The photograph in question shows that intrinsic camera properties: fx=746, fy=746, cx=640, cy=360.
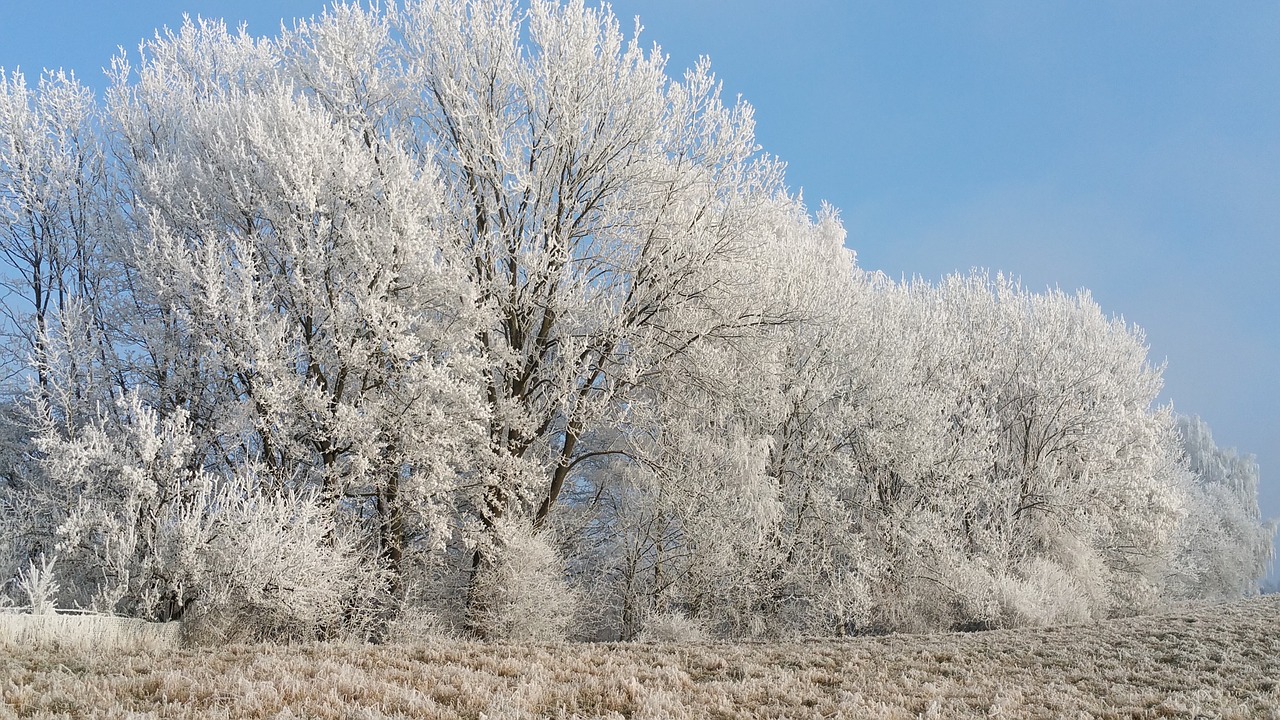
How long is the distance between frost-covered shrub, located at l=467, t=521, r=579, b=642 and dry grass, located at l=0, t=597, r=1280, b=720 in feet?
10.9

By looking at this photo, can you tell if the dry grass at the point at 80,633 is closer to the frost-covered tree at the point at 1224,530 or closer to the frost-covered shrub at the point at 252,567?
the frost-covered shrub at the point at 252,567

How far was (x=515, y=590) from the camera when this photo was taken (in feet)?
46.6

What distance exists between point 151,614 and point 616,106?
12309 mm

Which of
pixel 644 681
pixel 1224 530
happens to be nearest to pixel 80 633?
pixel 644 681

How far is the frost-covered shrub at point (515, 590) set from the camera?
46.3 feet

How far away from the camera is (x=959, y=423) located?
79.5 feet

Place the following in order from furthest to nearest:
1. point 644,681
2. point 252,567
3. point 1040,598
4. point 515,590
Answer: point 1040,598, point 515,590, point 252,567, point 644,681

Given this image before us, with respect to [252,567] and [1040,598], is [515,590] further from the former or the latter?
[1040,598]

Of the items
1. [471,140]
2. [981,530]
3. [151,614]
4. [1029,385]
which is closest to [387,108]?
[471,140]

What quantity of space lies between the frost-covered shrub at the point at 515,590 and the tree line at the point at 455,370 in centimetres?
7

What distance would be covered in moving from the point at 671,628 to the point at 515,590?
148 inches

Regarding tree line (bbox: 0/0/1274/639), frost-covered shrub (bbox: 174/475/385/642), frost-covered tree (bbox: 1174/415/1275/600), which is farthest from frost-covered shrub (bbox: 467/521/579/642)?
frost-covered tree (bbox: 1174/415/1275/600)

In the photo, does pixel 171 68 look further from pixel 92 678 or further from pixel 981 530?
pixel 981 530

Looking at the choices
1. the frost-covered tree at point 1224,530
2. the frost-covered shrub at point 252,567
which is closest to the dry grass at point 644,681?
the frost-covered shrub at point 252,567
